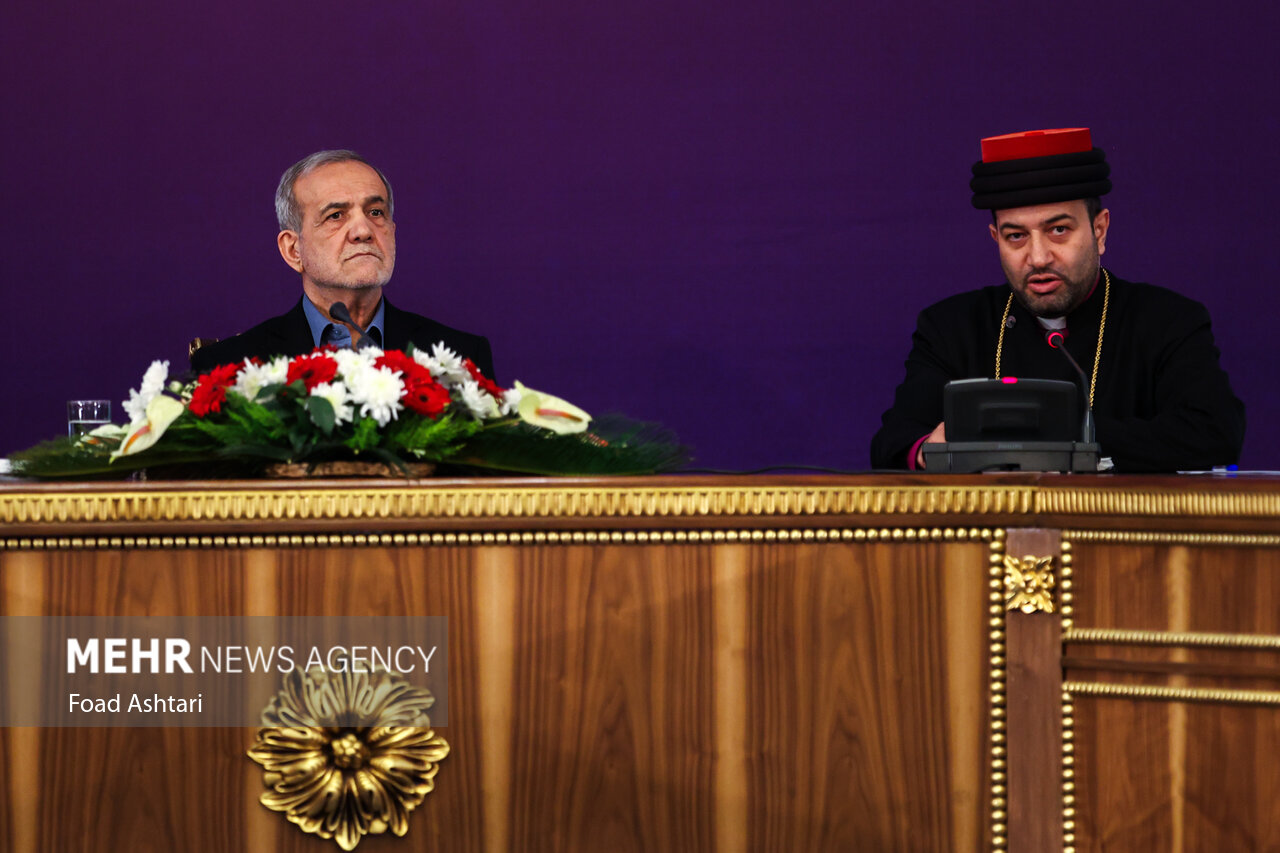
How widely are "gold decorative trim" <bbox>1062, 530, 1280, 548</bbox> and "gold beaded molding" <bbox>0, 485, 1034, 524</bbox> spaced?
0.22 feet

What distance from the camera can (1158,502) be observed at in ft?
4.39

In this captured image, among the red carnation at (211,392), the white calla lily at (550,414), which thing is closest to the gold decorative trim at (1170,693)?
the white calla lily at (550,414)

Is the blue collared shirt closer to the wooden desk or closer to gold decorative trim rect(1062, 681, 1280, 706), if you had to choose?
the wooden desk

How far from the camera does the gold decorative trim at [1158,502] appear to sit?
1312 millimetres

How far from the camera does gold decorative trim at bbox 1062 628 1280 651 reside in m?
1.32

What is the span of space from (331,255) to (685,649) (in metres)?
1.69

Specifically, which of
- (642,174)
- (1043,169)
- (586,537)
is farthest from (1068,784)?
(642,174)

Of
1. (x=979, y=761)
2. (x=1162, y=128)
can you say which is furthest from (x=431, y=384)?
(x=1162, y=128)

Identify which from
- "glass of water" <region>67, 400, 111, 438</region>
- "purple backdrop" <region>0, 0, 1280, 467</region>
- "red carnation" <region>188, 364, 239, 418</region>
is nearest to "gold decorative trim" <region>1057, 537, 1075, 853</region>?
"red carnation" <region>188, 364, 239, 418</region>

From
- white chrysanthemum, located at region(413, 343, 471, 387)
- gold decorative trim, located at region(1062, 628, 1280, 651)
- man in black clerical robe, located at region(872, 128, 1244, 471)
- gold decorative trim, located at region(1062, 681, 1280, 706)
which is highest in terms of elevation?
man in black clerical robe, located at region(872, 128, 1244, 471)

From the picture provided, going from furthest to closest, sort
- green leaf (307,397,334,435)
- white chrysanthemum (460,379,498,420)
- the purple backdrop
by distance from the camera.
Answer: the purple backdrop < white chrysanthemum (460,379,498,420) < green leaf (307,397,334,435)

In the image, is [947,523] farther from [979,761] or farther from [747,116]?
[747,116]

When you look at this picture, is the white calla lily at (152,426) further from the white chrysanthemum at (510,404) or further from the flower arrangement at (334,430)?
the white chrysanthemum at (510,404)

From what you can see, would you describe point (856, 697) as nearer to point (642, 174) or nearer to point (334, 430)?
point (334, 430)
